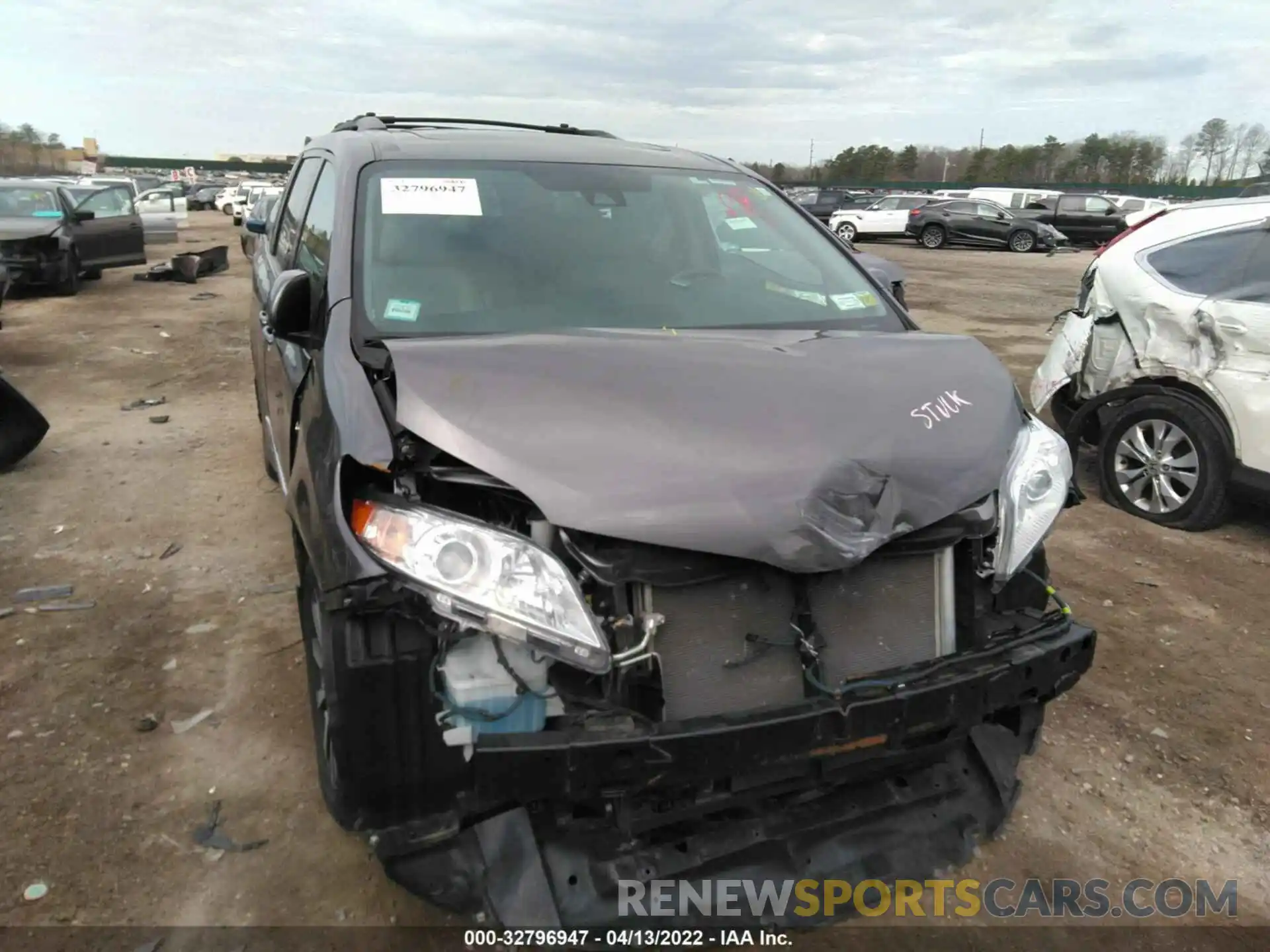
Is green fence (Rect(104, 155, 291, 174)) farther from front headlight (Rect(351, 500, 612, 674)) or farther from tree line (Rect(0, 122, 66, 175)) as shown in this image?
front headlight (Rect(351, 500, 612, 674))

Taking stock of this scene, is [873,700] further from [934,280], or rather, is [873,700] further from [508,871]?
[934,280]

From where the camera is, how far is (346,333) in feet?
8.14

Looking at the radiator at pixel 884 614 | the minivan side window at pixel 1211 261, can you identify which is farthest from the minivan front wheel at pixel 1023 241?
the radiator at pixel 884 614

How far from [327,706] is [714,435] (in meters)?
1.04

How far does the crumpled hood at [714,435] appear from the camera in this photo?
6.33ft

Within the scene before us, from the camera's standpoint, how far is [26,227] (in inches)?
495

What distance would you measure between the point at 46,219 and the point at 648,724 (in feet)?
47.0

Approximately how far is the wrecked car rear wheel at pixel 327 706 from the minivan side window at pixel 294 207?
195 centimetres

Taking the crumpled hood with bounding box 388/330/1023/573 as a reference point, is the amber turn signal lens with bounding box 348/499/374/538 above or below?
below

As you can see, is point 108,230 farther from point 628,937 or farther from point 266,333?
point 628,937

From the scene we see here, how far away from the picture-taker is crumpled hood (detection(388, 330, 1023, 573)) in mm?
1929

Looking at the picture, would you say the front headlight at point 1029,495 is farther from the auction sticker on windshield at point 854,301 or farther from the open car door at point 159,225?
the open car door at point 159,225

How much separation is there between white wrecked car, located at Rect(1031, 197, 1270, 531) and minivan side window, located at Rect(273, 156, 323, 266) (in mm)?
4418

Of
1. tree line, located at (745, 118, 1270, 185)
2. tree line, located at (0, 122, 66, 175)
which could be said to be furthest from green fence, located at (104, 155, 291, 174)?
tree line, located at (745, 118, 1270, 185)
